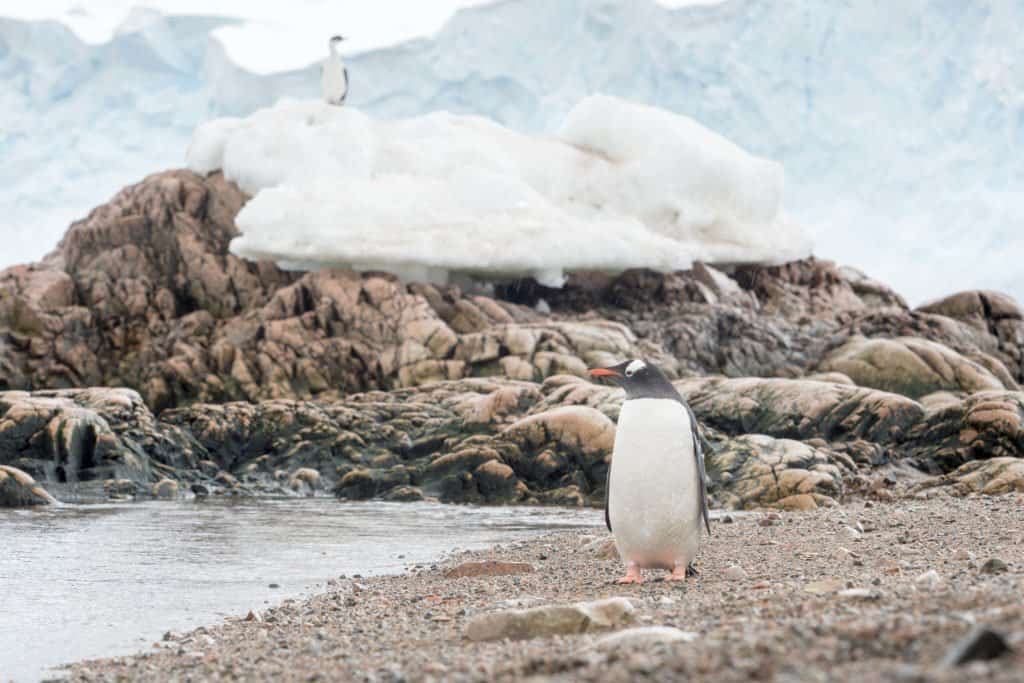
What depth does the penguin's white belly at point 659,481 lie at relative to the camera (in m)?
5.27

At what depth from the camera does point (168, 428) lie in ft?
45.4

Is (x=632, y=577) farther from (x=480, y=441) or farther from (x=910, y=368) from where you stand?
(x=910, y=368)

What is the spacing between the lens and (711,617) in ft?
11.6

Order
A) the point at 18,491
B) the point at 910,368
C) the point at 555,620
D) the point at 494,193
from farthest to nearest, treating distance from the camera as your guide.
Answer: the point at 494,193, the point at 910,368, the point at 18,491, the point at 555,620

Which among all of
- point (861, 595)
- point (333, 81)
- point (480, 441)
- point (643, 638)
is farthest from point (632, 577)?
point (333, 81)

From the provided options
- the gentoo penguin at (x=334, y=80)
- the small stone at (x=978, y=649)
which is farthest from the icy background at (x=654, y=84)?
the small stone at (x=978, y=649)

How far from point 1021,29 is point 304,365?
24.7 metres

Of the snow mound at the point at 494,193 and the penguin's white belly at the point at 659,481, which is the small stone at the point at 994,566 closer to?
the penguin's white belly at the point at 659,481

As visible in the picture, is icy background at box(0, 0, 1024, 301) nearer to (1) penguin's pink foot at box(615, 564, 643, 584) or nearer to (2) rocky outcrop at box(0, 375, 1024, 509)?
(2) rocky outcrop at box(0, 375, 1024, 509)

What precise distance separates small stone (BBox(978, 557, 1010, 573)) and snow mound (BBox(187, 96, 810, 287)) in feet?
48.6

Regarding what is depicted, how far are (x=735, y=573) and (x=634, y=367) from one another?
1045 mm

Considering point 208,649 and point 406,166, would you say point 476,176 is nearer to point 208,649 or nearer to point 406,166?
point 406,166

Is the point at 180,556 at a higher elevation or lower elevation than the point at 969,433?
lower

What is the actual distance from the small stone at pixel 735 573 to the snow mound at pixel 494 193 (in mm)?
13929
